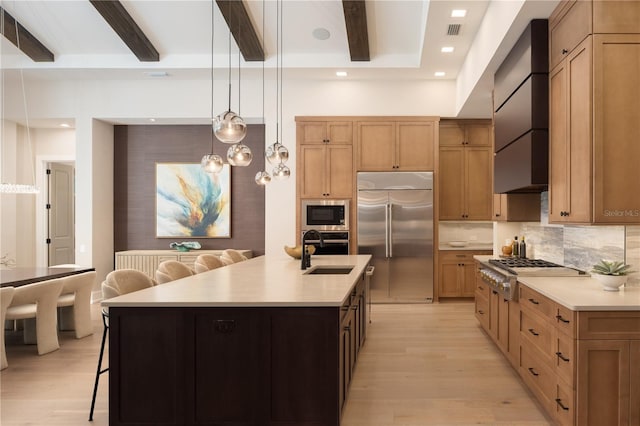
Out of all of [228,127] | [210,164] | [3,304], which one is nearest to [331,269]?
[210,164]

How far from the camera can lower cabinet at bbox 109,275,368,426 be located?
2504 millimetres

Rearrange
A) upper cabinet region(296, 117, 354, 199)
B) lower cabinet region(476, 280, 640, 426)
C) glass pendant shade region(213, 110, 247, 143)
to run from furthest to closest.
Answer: upper cabinet region(296, 117, 354, 199) < glass pendant shade region(213, 110, 247, 143) < lower cabinet region(476, 280, 640, 426)

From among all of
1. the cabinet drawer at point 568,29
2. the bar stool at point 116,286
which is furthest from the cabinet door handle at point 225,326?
the cabinet drawer at point 568,29

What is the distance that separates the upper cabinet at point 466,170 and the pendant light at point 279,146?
8.71ft

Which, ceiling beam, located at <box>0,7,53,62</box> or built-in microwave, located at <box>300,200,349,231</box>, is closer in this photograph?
ceiling beam, located at <box>0,7,53,62</box>

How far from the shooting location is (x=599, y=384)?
2402 millimetres

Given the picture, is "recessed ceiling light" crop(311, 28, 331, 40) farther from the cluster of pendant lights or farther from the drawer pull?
the drawer pull

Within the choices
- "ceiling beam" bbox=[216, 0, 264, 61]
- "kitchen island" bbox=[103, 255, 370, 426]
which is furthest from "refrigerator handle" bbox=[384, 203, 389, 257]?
"kitchen island" bbox=[103, 255, 370, 426]

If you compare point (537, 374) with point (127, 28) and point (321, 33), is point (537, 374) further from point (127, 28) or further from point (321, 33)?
point (127, 28)

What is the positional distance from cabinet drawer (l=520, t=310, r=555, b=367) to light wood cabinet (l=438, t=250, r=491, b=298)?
3.38m

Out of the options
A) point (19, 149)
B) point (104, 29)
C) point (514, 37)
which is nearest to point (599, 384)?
point (514, 37)

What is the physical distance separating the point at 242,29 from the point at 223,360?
14.6ft

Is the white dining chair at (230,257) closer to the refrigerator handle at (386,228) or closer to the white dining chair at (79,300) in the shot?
the white dining chair at (79,300)

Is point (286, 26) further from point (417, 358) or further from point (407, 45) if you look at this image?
point (417, 358)
